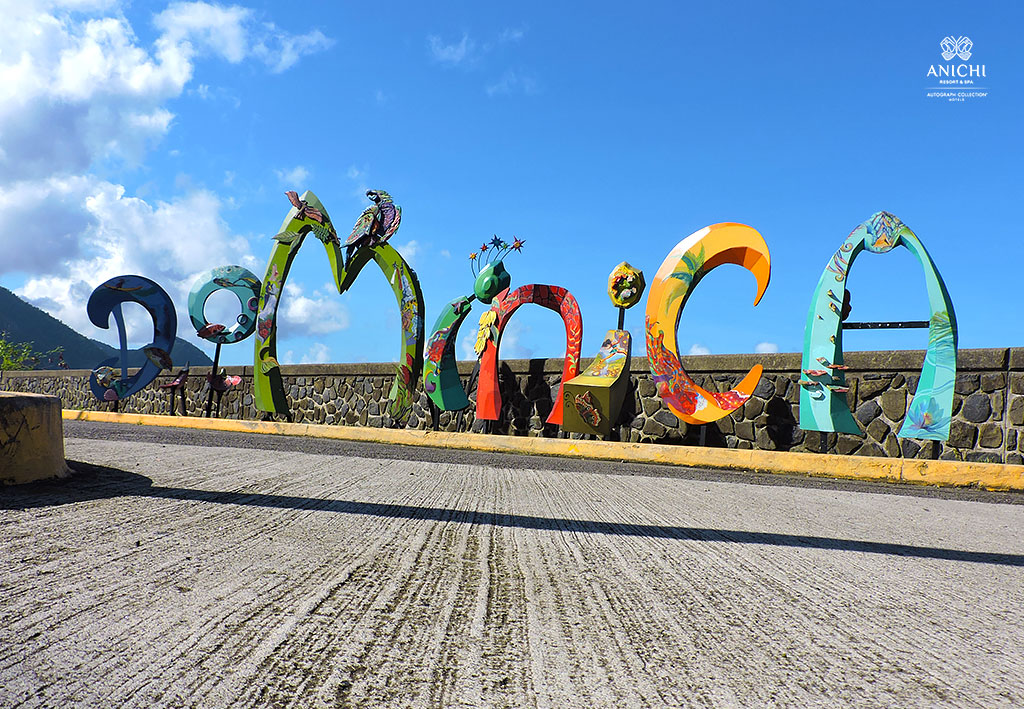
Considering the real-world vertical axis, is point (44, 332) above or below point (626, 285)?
above

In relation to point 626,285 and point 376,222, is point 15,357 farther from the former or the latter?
point 626,285

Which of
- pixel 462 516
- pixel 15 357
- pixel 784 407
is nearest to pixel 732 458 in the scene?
pixel 784 407

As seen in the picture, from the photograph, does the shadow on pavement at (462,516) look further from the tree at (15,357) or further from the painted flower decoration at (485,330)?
the tree at (15,357)

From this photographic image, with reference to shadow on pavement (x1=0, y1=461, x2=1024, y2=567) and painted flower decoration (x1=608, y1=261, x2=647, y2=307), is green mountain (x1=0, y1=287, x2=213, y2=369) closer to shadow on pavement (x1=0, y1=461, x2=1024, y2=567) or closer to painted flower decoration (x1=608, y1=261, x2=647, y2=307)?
painted flower decoration (x1=608, y1=261, x2=647, y2=307)

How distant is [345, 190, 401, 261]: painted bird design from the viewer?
1278cm

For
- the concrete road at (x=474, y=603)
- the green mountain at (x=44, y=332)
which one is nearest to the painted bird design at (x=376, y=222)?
the concrete road at (x=474, y=603)

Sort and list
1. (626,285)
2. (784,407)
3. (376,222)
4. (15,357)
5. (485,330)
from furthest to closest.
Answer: (15,357), (376,222), (485,330), (626,285), (784,407)

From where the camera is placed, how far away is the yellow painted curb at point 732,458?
262 inches

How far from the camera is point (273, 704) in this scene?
1.27 metres

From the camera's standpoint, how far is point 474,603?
6.21 ft

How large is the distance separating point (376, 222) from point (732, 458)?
8.83m

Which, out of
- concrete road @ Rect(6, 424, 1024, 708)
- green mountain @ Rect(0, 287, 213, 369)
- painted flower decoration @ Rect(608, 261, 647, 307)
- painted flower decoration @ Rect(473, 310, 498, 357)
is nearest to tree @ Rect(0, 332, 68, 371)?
painted flower decoration @ Rect(473, 310, 498, 357)

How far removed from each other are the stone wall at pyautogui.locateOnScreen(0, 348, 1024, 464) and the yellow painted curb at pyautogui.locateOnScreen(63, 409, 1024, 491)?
5.16ft

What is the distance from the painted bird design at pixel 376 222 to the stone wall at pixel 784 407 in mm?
3089
